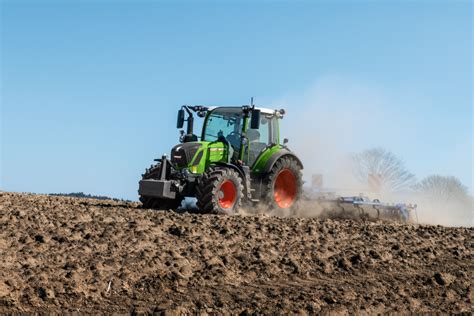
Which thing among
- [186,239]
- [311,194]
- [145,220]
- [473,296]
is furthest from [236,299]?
[311,194]

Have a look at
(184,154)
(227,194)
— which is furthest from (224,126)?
(227,194)

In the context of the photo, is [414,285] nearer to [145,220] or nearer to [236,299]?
[236,299]

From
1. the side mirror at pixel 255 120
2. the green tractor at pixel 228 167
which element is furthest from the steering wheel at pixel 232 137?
the side mirror at pixel 255 120

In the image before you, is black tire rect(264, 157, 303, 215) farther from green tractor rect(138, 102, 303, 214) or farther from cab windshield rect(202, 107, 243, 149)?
cab windshield rect(202, 107, 243, 149)

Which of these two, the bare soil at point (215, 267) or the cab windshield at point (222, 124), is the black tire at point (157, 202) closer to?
the cab windshield at point (222, 124)

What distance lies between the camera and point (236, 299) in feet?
22.6

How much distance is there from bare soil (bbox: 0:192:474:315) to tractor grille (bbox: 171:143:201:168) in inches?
91.4

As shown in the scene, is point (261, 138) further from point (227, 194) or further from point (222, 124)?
point (227, 194)

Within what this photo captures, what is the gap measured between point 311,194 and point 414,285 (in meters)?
8.35

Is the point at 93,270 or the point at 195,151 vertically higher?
the point at 195,151

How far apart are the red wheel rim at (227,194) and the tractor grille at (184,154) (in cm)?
101

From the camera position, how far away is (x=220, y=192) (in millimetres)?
12695

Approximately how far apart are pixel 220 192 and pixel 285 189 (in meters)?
2.53

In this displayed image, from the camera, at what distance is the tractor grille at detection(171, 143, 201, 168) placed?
43.3ft
